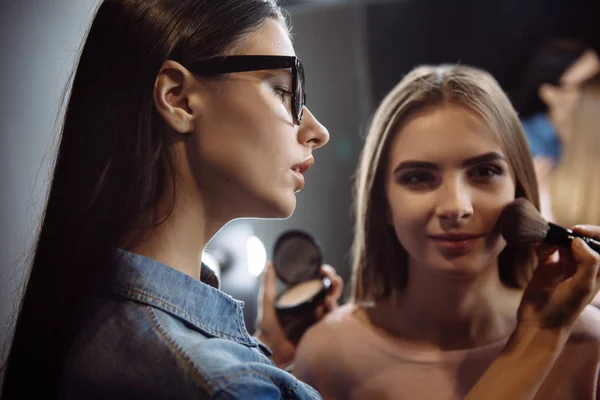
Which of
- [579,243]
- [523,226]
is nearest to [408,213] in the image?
[523,226]

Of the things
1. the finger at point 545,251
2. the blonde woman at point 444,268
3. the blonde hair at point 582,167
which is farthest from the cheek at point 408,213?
the blonde hair at point 582,167

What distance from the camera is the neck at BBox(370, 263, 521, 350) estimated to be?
4.42 ft

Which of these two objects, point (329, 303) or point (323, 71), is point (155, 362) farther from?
point (323, 71)

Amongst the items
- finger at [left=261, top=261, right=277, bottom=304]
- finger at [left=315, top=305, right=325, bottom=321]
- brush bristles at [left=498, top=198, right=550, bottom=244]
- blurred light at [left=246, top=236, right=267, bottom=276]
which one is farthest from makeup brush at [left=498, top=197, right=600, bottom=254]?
blurred light at [left=246, top=236, right=267, bottom=276]

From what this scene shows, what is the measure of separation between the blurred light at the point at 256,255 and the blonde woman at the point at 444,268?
64 cm

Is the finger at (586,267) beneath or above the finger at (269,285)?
above

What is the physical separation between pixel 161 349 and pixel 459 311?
0.77m

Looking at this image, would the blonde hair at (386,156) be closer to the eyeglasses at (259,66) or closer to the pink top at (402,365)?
the pink top at (402,365)

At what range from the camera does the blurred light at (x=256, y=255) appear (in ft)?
6.99

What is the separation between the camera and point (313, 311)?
166cm

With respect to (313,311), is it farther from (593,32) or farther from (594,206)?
(593,32)

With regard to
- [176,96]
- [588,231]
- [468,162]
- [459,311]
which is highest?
[176,96]

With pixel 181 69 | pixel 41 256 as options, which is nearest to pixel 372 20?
pixel 181 69

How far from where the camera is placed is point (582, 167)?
279 cm
